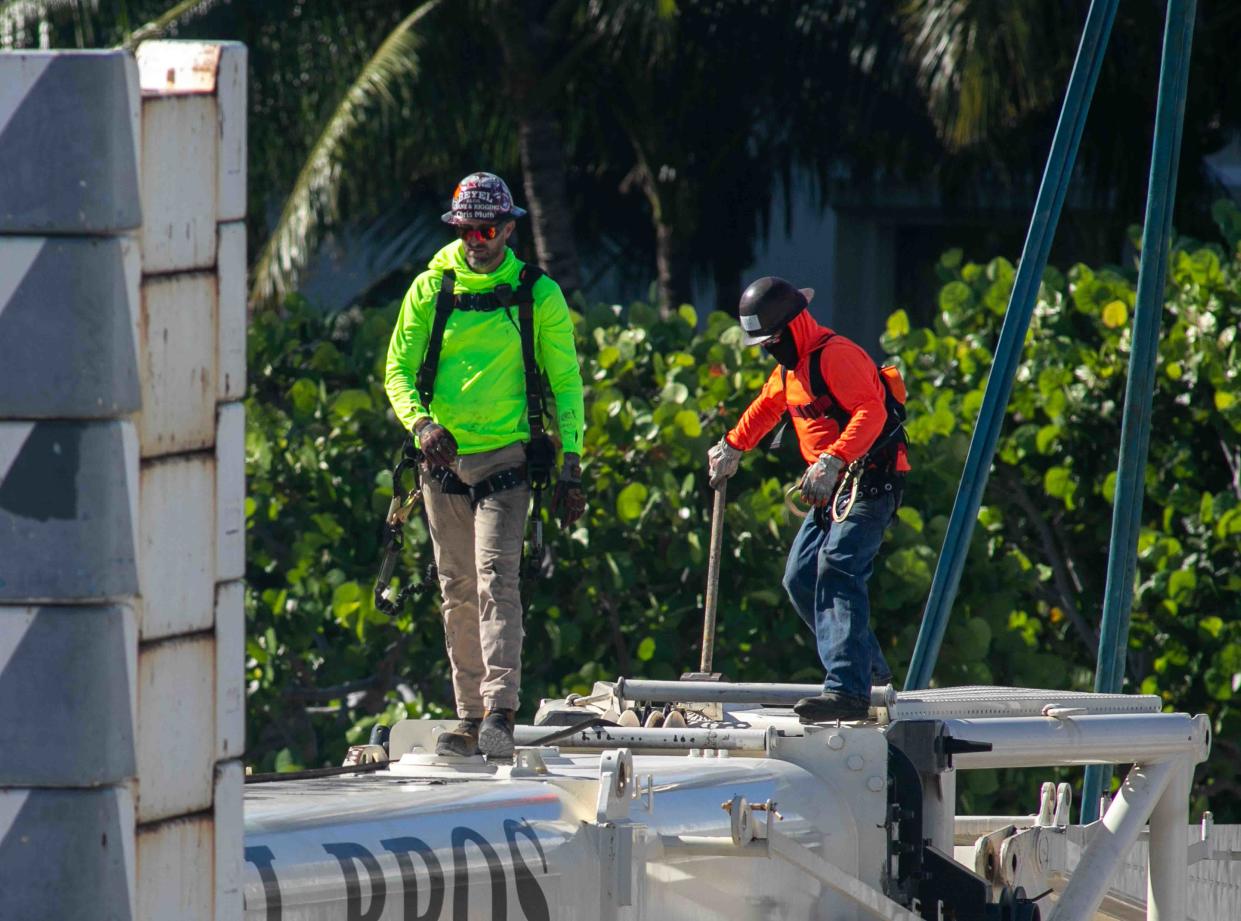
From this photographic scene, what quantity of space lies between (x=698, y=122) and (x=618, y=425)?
863 centimetres

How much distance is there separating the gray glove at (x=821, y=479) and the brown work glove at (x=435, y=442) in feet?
3.26

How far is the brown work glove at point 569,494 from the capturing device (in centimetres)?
564

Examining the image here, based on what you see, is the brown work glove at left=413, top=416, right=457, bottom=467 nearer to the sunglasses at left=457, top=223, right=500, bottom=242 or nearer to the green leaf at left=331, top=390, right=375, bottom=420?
the sunglasses at left=457, top=223, right=500, bottom=242

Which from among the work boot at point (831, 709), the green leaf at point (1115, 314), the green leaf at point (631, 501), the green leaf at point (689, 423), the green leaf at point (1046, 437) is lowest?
the work boot at point (831, 709)

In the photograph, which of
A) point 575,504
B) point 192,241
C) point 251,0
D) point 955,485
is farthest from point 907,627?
point 251,0

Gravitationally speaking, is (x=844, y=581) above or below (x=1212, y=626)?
above

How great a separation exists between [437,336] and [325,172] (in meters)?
8.68

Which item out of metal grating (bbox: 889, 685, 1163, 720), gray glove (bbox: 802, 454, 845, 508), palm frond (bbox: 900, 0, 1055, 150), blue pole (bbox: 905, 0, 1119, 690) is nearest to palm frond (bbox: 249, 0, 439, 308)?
palm frond (bbox: 900, 0, 1055, 150)

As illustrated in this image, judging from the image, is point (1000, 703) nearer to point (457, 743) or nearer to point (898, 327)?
point (457, 743)

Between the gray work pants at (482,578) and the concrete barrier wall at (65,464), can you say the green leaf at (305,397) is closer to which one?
the gray work pants at (482,578)

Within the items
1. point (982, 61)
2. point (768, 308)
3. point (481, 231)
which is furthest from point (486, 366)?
point (982, 61)

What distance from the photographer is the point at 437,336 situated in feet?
18.7

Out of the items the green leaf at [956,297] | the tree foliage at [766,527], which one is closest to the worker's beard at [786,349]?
the tree foliage at [766,527]

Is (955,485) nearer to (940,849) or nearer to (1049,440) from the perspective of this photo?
(1049,440)
